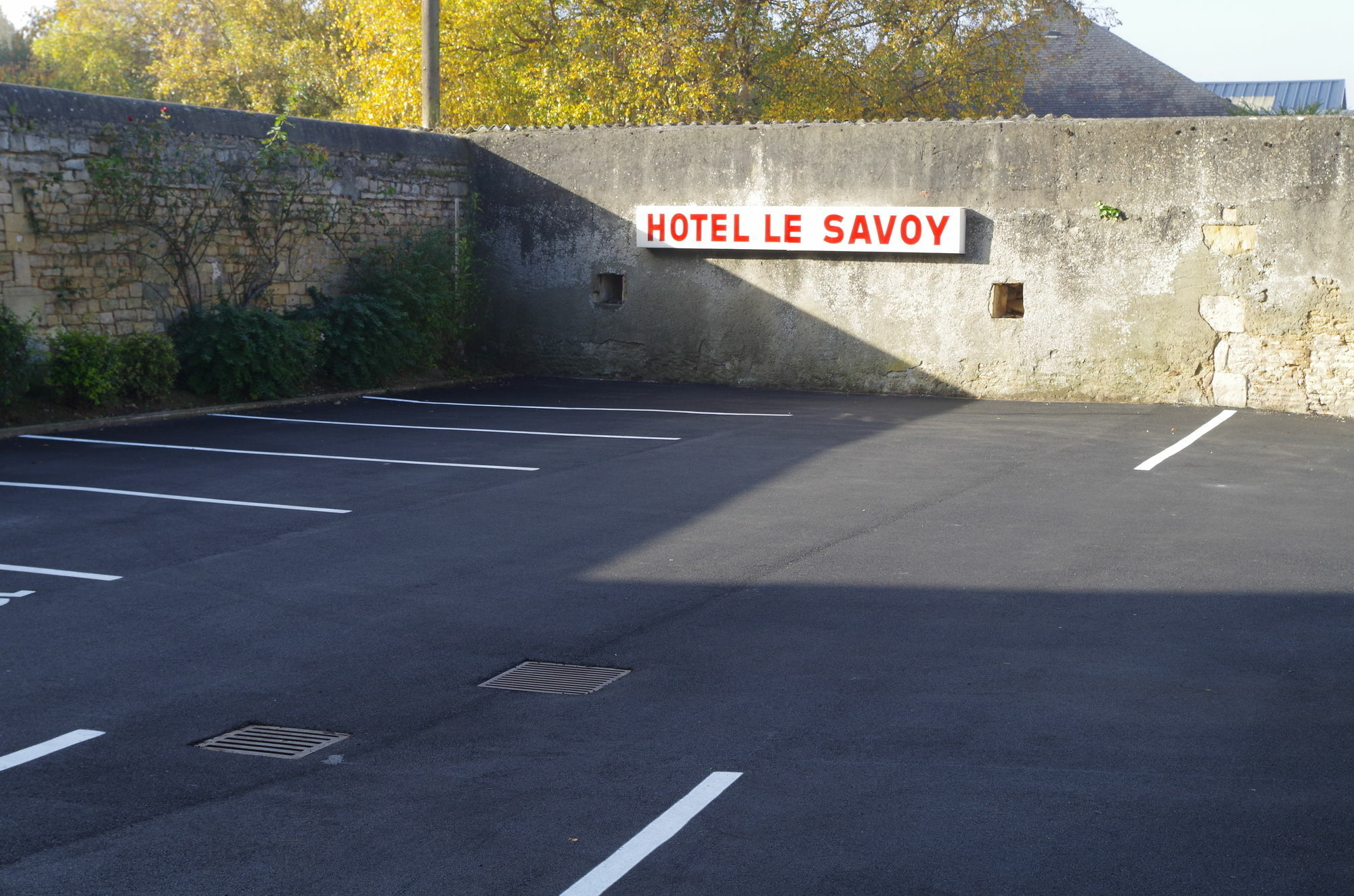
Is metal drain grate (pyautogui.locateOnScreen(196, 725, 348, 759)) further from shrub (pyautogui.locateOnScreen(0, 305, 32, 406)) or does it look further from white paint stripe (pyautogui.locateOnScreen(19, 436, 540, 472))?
shrub (pyautogui.locateOnScreen(0, 305, 32, 406))

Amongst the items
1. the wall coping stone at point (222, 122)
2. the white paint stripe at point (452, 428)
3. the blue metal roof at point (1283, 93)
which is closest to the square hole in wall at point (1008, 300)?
the white paint stripe at point (452, 428)

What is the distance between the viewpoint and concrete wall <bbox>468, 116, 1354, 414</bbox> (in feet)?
47.0

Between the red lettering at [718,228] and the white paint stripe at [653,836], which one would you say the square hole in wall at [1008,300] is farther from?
the white paint stripe at [653,836]

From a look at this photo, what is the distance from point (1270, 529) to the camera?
8664 mm

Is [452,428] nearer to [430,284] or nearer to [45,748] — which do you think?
[430,284]

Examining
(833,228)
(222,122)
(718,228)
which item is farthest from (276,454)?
(833,228)

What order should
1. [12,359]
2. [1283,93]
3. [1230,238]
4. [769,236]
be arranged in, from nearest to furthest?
[12,359] < [1230,238] < [769,236] < [1283,93]

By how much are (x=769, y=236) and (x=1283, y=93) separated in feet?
118

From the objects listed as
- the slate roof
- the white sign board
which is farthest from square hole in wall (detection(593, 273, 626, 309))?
the slate roof

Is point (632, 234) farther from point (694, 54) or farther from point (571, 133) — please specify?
point (694, 54)

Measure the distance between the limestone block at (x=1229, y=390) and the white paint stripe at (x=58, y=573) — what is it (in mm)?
11742

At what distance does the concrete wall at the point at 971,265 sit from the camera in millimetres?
14312

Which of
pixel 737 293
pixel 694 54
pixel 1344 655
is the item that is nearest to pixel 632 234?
pixel 737 293

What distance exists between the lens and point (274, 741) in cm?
510
